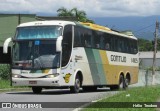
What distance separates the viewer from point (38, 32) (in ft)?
74.4

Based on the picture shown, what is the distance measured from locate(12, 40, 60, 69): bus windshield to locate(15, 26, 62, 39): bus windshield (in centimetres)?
31

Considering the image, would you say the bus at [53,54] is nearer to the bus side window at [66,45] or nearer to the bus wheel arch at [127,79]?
the bus side window at [66,45]

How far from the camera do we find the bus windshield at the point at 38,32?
22367 millimetres

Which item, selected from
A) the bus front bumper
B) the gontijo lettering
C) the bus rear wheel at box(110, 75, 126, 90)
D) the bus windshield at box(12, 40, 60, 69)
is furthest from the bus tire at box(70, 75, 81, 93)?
the bus rear wheel at box(110, 75, 126, 90)

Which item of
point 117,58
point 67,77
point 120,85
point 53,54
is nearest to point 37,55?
point 53,54

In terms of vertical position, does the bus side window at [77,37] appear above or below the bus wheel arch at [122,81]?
above

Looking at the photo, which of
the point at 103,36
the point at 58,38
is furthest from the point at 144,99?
the point at 103,36

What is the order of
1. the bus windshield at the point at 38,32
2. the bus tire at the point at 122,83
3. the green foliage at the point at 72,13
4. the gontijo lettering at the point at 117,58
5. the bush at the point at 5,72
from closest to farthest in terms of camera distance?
1. the bus windshield at the point at 38,32
2. the gontijo lettering at the point at 117,58
3. the bus tire at the point at 122,83
4. the bush at the point at 5,72
5. the green foliage at the point at 72,13

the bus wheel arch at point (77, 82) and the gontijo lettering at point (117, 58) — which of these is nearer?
the bus wheel arch at point (77, 82)

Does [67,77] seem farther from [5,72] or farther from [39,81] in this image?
[5,72]

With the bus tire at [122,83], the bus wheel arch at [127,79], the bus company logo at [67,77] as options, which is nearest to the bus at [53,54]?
the bus company logo at [67,77]

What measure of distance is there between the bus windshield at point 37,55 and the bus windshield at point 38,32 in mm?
307

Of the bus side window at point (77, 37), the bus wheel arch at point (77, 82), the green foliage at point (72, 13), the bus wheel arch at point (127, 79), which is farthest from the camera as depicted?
the green foliage at point (72, 13)

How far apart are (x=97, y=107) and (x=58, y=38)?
802 cm
